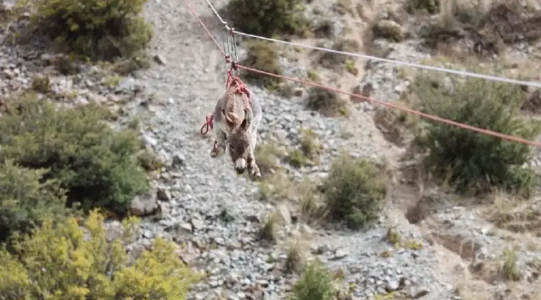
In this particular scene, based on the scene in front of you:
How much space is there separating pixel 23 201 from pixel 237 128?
289 cm

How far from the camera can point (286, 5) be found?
834 centimetres

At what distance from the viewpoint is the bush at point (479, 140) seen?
641 centimetres

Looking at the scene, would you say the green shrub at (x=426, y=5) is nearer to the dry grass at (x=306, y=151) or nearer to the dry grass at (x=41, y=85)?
the dry grass at (x=306, y=151)

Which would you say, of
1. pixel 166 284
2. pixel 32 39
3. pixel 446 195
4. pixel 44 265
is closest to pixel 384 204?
pixel 446 195

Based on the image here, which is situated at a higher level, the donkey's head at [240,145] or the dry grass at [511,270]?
the donkey's head at [240,145]

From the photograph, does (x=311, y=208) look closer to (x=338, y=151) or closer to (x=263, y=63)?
(x=338, y=151)

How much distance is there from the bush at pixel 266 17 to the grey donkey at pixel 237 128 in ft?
16.4

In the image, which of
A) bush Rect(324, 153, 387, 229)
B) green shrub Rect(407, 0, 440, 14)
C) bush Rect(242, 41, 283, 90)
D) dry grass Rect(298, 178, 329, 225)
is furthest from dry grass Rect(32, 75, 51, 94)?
green shrub Rect(407, 0, 440, 14)

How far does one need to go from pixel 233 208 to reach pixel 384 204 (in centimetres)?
140

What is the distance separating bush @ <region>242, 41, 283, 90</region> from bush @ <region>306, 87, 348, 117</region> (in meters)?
0.44

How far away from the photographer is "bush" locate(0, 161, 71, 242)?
17.3 feet

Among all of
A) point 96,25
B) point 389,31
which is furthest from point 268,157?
point 389,31

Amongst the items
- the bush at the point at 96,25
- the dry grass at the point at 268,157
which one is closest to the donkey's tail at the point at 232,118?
the dry grass at the point at 268,157

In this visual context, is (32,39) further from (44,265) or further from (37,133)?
(44,265)
